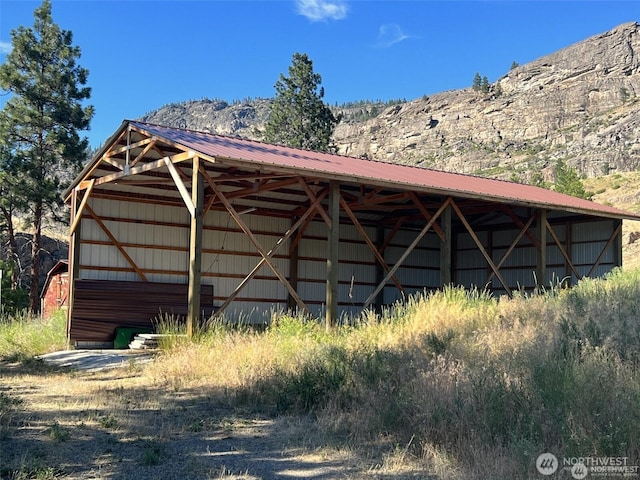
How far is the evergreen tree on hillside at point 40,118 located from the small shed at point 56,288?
459 millimetres

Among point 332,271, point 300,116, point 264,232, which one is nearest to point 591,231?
point 264,232

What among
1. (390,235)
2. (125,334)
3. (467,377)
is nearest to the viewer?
(467,377)

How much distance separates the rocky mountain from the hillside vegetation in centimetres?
6903

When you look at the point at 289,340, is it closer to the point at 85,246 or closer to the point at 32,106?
the point at 85,246

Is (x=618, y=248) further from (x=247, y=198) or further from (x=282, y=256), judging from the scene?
(x=247, y=198)

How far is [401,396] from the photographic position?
721 centimetres

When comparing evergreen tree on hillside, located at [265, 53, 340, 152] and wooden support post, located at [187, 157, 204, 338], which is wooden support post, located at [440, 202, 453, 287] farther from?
evergreen tree on hillside, located at [265, 53, 340, 152]

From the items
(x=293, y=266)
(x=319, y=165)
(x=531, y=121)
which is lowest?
(x=293, y=266)

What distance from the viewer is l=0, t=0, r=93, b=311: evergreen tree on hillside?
2781 centimetres

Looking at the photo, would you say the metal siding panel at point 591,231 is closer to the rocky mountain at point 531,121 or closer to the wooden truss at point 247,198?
the wooden truss at point 247,198

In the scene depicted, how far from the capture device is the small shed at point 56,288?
25984 millimetres

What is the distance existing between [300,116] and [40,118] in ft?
65.3

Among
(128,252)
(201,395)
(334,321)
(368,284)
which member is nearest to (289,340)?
(201,395)

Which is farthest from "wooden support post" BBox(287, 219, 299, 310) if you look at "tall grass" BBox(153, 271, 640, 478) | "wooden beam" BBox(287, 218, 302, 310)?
"tall grass" BBox(153, 271, 640, 478)
